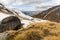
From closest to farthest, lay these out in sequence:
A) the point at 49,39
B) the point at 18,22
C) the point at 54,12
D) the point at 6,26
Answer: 1. the point at 49,39
2. the point at 6,26
3. the point at 18,22
4. the point at 54,12

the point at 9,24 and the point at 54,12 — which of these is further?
the point at 54,12

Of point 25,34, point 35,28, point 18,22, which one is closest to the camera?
point 25,34

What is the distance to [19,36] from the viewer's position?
74.9ft

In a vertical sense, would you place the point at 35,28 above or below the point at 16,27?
above

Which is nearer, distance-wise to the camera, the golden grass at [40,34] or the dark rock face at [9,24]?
the golden grass at [40,34]

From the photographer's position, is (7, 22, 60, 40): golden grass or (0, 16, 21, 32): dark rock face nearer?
(7, 22, 60, 40): golden grass

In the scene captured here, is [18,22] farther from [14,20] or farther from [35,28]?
[35,28]

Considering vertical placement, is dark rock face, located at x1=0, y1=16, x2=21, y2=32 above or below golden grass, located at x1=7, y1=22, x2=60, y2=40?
below

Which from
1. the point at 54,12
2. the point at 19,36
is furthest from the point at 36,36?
the point at 54,12

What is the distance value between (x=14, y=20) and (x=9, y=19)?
1566 mm

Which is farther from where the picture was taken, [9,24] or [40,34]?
[9,24]

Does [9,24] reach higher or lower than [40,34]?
lower

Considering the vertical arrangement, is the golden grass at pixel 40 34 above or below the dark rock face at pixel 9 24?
above

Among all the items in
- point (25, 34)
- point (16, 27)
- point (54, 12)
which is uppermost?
point (25, 34)
